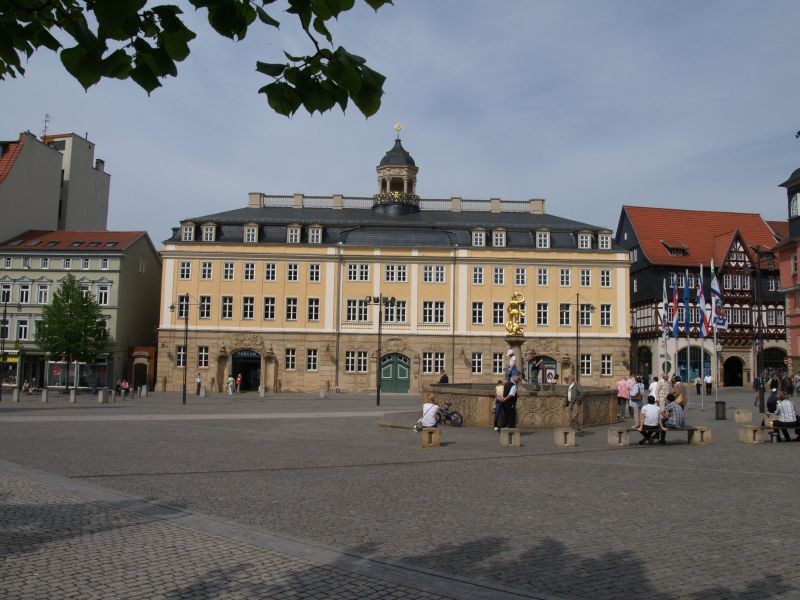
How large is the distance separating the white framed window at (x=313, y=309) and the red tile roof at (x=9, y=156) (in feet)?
83.0

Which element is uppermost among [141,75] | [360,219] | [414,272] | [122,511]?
[360,219]

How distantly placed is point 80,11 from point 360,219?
57715mm

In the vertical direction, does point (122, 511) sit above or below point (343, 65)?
below

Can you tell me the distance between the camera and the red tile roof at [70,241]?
57.5 m

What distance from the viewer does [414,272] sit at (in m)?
57.5

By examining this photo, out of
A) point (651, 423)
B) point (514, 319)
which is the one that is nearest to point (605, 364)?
point (514, 319)

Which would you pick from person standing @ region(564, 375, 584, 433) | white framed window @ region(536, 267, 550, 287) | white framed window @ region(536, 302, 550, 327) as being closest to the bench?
person standing @ region(564, 375, 584, 433)

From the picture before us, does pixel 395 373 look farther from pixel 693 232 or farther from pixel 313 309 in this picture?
pixel 693 232

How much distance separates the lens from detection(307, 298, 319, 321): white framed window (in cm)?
5694

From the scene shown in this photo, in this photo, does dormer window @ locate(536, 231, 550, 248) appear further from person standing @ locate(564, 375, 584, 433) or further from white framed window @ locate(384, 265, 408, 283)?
person standing @ locate(564, 375, 584, 433)

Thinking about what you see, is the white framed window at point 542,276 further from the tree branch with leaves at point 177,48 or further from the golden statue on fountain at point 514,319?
the tree branch with leaves at point 177,48

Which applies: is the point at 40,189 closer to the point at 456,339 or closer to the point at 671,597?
the point at 456,339

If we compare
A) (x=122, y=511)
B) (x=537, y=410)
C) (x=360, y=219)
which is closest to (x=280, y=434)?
(x=537, y=410)

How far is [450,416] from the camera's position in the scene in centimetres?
2438
